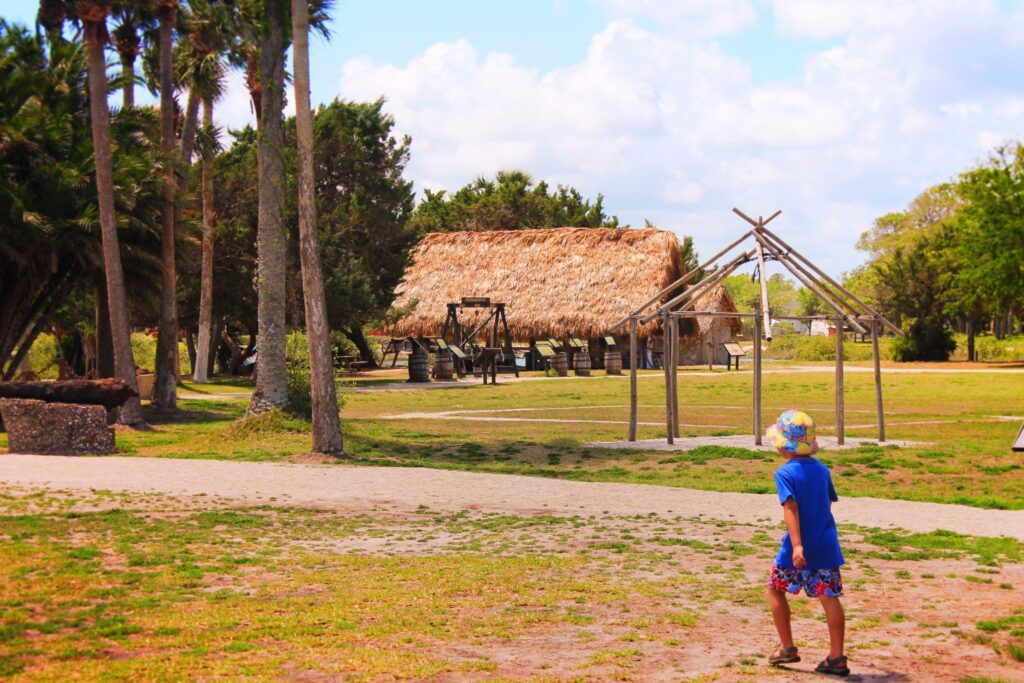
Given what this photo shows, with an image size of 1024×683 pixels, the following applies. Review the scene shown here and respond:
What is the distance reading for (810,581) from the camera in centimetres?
598

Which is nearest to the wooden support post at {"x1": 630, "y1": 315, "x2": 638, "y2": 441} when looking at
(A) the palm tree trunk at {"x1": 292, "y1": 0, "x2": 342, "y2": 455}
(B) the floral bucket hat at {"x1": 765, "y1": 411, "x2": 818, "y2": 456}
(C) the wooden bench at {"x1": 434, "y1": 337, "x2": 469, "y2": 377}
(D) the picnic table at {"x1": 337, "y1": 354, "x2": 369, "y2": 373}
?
(A) the palm tree trunk at {"x1": 292, "y1": 0, "x2": 342, "y2": 455}

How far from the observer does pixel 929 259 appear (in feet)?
182

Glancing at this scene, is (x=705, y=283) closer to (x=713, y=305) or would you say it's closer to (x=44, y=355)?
(x=44, y=355)

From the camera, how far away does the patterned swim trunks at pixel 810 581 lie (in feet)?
19.4

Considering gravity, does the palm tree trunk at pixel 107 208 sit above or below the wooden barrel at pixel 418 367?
above

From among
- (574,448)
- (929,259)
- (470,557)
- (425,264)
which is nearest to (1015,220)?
(929,259)

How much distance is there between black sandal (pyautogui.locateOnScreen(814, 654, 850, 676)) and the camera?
5738 mm

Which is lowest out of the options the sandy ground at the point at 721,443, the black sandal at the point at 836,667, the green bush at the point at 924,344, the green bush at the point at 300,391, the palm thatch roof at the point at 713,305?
the black sandal at the point at 836,667

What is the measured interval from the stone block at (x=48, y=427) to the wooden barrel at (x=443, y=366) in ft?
75.1

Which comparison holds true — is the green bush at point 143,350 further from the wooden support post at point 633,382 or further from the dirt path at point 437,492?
the wooden support post at point 633,382

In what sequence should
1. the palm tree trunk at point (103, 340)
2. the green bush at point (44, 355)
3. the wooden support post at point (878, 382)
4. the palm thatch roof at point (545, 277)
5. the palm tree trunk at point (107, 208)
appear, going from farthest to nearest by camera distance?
the palm thatch roof at point (545, 277) → the green bush at point (44, 355) → the palm tree trunk at point (103, 340) → the palm tree trunk at point (107, 208) → the wooden support post at point (878, 382)

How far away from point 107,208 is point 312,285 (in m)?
6.84

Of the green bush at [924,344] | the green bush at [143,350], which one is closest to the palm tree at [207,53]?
the green bush at [143,350]

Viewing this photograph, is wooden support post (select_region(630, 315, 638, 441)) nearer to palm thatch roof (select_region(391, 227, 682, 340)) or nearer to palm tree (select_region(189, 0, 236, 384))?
palm tree (select_region(189, 0, 236, 384))
